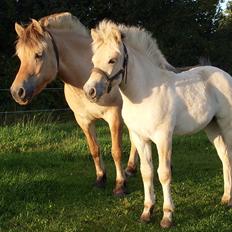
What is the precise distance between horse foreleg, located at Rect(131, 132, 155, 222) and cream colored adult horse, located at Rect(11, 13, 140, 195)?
0.91 meters

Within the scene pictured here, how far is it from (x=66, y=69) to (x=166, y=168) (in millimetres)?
1962

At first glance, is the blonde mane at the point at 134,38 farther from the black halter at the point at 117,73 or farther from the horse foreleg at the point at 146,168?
the horse foreleg at the point at 146,168

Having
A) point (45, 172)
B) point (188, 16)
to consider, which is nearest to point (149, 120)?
point (45, 172)

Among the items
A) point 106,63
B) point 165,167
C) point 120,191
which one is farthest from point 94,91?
point 120,191

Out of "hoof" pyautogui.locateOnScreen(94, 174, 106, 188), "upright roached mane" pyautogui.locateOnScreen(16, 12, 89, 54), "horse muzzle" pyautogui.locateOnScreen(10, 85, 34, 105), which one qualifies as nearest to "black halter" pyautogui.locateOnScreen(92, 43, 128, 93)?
"horse muzzle" pyautogui.locateOnScreen(10, 85, 34, 105)

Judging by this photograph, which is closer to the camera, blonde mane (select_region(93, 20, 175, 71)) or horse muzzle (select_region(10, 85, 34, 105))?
blonde mane (select_region(93, 20, 175, 71))

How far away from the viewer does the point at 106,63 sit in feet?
14.1

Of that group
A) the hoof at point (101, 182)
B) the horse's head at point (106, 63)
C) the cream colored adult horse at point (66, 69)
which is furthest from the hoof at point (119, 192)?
the horse's head at point (106, 63)

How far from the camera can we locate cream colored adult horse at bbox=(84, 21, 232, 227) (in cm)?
435

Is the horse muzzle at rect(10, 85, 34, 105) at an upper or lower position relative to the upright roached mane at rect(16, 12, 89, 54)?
lower

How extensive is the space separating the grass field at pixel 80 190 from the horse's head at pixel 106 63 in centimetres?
145

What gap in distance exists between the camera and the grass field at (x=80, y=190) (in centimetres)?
473

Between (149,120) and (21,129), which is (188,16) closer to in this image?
(21,129)

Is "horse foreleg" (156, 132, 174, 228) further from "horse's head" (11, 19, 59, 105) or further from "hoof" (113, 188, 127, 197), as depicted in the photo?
"horse's head" (11, 19, 59, 105)
